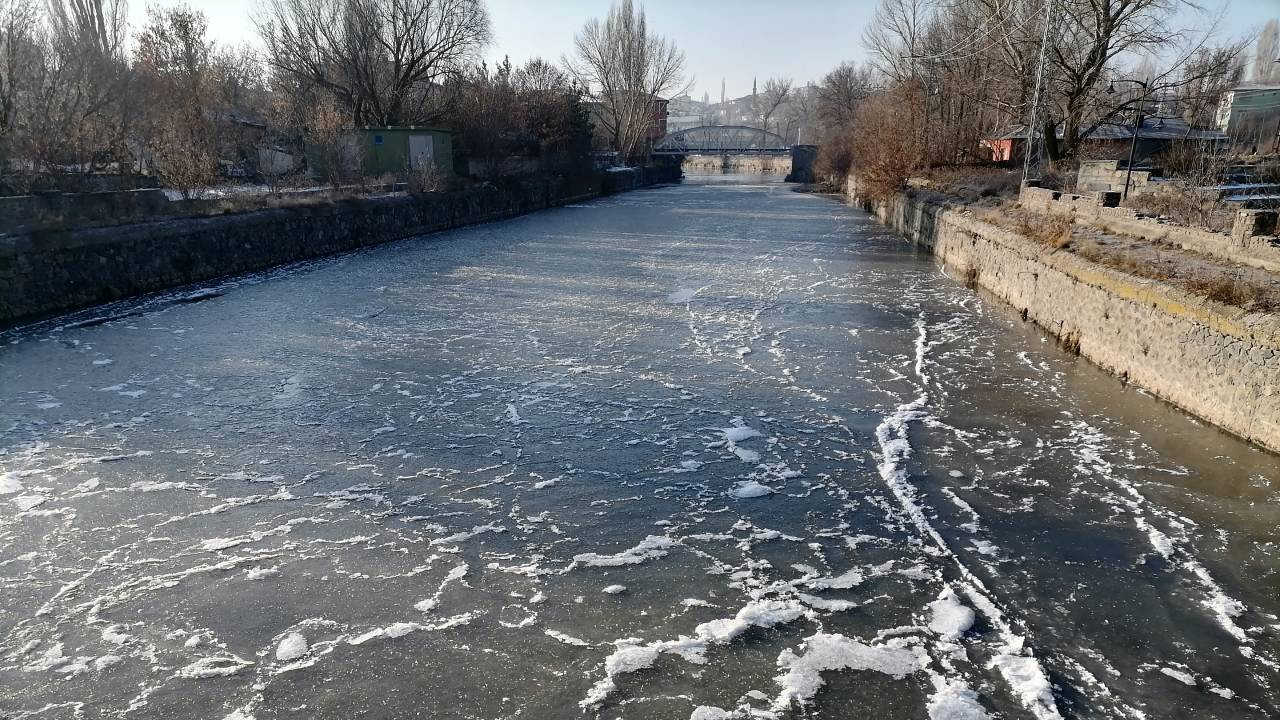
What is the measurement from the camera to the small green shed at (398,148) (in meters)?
29.1

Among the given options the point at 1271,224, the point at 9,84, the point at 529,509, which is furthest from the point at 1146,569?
the point at 9,84

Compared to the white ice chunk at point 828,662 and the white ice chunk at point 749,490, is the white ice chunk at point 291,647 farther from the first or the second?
the white ice chunk at point 749,490

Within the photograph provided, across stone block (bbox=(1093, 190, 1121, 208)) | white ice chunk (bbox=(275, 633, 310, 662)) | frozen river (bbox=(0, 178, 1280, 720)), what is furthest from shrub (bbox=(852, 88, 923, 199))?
white ice chunk (bbox=(275, 633, 310, 662))

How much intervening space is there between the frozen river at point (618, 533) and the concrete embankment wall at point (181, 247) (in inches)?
73.7

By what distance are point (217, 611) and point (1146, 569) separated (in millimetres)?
6287

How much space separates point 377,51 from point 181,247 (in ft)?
68.5

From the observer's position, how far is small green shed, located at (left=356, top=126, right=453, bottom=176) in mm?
29059

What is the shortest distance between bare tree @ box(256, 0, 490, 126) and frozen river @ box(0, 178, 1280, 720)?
79.6 feet

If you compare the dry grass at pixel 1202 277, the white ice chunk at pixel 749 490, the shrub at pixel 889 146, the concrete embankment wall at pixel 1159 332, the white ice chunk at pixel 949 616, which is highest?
the shrub at pixel 889 146

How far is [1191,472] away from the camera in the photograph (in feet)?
23.3

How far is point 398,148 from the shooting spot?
2948 centimetres

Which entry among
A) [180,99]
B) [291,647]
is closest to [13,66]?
[180,99]

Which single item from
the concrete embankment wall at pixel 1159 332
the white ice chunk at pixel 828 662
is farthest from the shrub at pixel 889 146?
the white ice chunk at pixel 828 662

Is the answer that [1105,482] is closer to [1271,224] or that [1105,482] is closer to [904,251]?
[1271,224]
